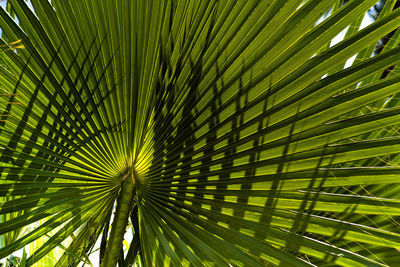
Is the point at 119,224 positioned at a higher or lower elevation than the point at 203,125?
lower

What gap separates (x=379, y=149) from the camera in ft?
3.77

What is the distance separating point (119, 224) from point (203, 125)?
53 cm

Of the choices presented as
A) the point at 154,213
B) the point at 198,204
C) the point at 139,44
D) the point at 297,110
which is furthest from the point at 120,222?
the point at 297,110

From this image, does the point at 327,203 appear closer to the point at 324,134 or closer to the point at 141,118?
the point at 324,134

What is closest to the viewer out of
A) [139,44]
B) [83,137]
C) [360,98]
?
[360,98]

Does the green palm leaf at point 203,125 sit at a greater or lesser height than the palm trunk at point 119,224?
greater

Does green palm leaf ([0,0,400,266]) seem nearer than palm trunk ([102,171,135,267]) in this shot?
Yes

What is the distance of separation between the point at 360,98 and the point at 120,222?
39.8 inches

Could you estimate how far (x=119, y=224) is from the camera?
1396mm

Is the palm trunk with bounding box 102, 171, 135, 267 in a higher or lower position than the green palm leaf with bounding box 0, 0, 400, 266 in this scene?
lower

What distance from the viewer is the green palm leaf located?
112 cm

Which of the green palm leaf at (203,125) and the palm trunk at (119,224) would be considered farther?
the palm trunk at (119,224)

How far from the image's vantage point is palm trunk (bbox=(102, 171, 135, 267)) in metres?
1.39

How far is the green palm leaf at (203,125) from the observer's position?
3.66 feet
